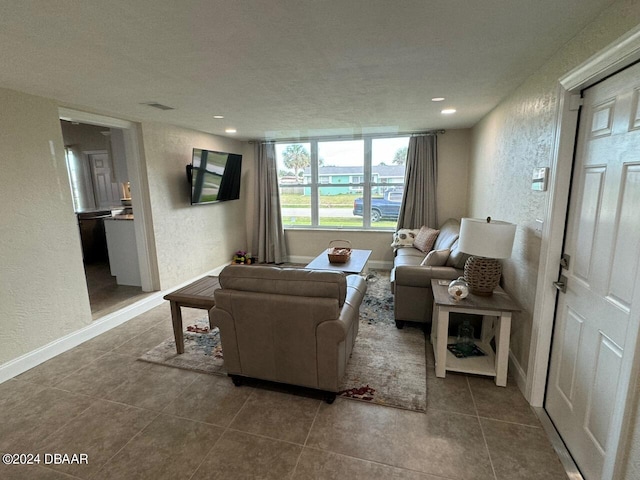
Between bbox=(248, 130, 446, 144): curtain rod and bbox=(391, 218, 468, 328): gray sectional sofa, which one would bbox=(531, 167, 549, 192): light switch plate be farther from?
bbox=(248, 130, 446, 144): curtain rod

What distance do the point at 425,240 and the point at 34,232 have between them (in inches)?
171

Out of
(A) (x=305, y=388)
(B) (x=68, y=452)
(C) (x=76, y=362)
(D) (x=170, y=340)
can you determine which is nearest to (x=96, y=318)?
(C) (x=76, y=362)

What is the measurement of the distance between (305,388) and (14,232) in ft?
8.73

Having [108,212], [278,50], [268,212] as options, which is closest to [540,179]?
[278,50]

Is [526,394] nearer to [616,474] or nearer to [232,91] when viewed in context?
[616,474]

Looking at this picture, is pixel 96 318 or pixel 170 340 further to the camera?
pixel 96 318

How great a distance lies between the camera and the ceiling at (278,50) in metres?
1.40

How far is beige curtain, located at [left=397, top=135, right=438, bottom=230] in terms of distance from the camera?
4.87 metres

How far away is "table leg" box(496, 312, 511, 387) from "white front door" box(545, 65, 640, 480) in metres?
0.33

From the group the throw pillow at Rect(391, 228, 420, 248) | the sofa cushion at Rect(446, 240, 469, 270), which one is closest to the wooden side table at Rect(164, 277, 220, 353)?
the sofa cushion at Rect(446, 240, 469, 270)

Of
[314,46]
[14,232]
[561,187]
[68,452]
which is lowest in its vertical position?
[68,452]

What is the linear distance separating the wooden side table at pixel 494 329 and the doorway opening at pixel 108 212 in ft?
11.4

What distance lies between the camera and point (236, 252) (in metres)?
5.79

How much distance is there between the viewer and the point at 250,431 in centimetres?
→ 191
